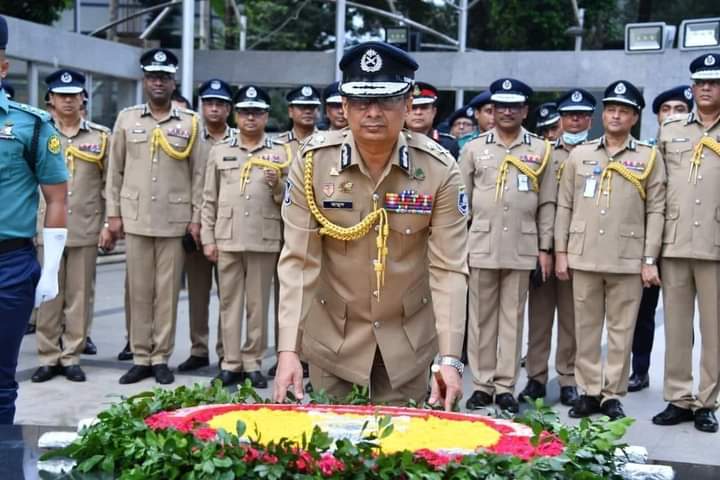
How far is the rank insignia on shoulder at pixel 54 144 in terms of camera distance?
4293 millimetres

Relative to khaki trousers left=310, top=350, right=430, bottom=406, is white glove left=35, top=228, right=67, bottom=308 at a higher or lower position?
higher

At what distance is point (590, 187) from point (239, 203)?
2.38m

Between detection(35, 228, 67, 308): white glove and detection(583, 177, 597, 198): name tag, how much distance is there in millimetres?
3377

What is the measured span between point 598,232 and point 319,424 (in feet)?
12.8

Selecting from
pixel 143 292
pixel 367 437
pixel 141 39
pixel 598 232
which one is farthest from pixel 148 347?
pixel 141 39

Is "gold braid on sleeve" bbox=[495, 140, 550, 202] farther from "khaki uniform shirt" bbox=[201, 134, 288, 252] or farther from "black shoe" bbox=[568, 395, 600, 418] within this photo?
"khaki uniform shirt" bbox=[201, 134, 288, 252]

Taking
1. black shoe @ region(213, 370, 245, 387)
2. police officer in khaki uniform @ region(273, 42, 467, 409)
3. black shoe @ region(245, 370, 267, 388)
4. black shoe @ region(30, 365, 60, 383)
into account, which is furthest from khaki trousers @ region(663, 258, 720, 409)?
black shoe @ region(30, 365, 60, 383)

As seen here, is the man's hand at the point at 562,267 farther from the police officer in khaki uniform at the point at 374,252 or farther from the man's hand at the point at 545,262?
the police officer in khaki uniform at the point at 374,252

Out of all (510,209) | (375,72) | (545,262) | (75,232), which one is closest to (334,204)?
(375,72)

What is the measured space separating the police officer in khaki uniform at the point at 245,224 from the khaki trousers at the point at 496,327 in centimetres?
147

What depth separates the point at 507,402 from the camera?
656cm

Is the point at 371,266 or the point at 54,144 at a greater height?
the point at 54,144

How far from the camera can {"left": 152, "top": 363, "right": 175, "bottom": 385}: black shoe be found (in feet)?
23.0

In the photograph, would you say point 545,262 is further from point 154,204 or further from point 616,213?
point 154,204
